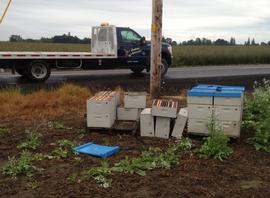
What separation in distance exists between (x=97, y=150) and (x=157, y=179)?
57.4 inches

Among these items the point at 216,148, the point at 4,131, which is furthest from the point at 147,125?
the point at 4,131

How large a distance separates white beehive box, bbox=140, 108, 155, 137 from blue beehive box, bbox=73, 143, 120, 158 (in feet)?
3.35

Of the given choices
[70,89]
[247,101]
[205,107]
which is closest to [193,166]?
[205,107]

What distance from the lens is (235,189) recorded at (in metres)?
5.16

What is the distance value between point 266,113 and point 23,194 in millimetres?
4291

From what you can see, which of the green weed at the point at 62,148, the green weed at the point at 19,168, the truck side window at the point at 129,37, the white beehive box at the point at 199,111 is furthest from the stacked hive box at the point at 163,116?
the truck side window at the point at 129,37

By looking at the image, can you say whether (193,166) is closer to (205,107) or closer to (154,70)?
(205,107)

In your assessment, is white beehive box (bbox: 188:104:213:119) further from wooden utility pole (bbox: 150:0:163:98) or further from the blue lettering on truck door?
the blue lettering on truck door

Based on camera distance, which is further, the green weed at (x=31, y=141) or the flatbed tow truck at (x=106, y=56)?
the flatbed tow truck at (x=106, y=56)

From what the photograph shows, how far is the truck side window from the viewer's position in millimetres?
19781

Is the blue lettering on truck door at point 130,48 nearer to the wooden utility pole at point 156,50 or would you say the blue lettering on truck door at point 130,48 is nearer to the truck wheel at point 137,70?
the truck wheel at point 137,70

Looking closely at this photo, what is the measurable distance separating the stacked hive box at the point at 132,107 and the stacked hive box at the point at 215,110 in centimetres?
114

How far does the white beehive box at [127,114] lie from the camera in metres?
8.37

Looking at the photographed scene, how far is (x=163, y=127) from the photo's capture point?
7617 millimetres
